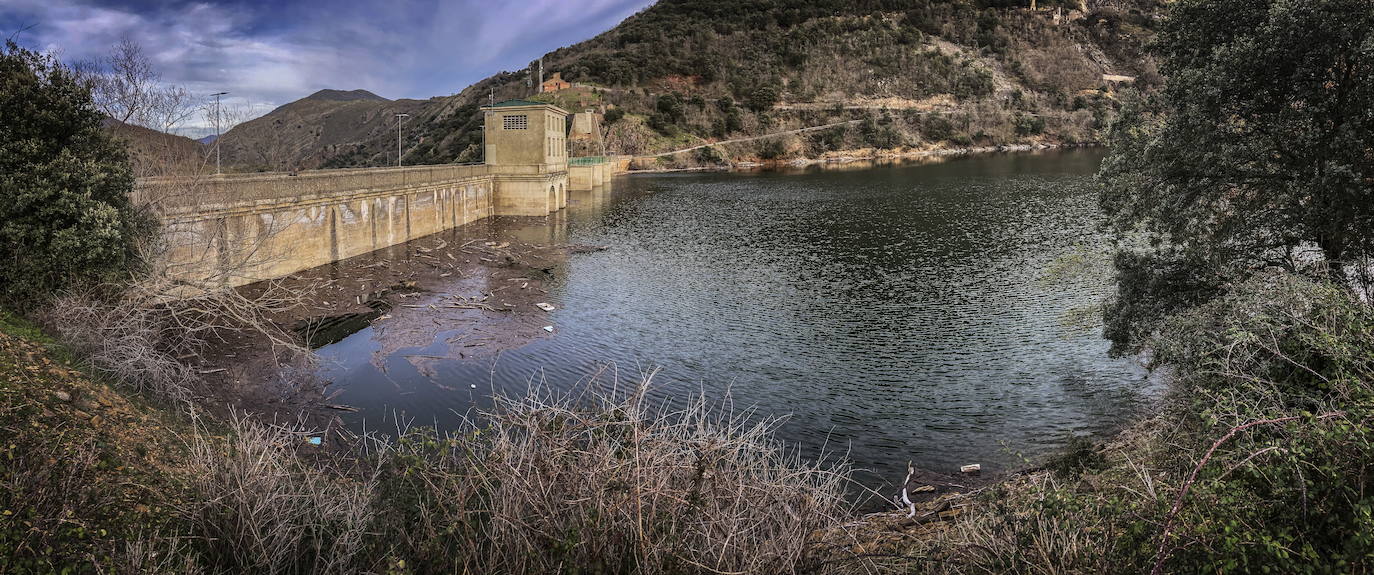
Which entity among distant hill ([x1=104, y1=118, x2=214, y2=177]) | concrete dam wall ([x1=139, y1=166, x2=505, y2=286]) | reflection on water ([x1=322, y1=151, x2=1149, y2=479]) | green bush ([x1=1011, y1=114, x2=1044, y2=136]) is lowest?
reflection on water ([x1=322, y1=151, x2=1149, y2=479])

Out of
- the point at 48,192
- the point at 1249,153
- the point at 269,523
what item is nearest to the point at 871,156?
the point at 1249,153

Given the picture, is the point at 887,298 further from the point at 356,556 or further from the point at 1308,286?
the point at 356,556

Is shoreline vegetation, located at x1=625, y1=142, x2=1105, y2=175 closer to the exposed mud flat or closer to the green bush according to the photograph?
the green bush

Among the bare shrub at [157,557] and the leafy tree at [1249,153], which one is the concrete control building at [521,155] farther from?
the bare shrub at [157,557]

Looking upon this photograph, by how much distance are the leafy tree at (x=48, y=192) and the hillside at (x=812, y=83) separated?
68.3 m

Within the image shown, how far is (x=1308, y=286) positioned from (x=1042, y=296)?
619 inches

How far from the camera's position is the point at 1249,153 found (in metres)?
13.0

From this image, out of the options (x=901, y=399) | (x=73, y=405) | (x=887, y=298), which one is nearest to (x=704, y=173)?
(x=887, y=298)

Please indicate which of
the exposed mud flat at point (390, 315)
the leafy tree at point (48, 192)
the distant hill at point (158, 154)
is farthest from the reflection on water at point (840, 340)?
the distant hill at point (158, 154)

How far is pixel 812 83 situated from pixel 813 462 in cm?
11896

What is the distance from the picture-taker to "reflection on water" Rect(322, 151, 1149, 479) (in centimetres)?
1586

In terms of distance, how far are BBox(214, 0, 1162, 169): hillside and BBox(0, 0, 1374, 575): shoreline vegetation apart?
72.1 meters

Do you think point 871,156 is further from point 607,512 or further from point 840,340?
point 607,512

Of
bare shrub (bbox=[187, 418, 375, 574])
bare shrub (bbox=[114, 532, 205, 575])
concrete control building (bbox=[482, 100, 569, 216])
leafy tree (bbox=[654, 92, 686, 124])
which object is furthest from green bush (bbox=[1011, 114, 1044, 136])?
bare shrub (bbox=[114, 532, 205, 575])
